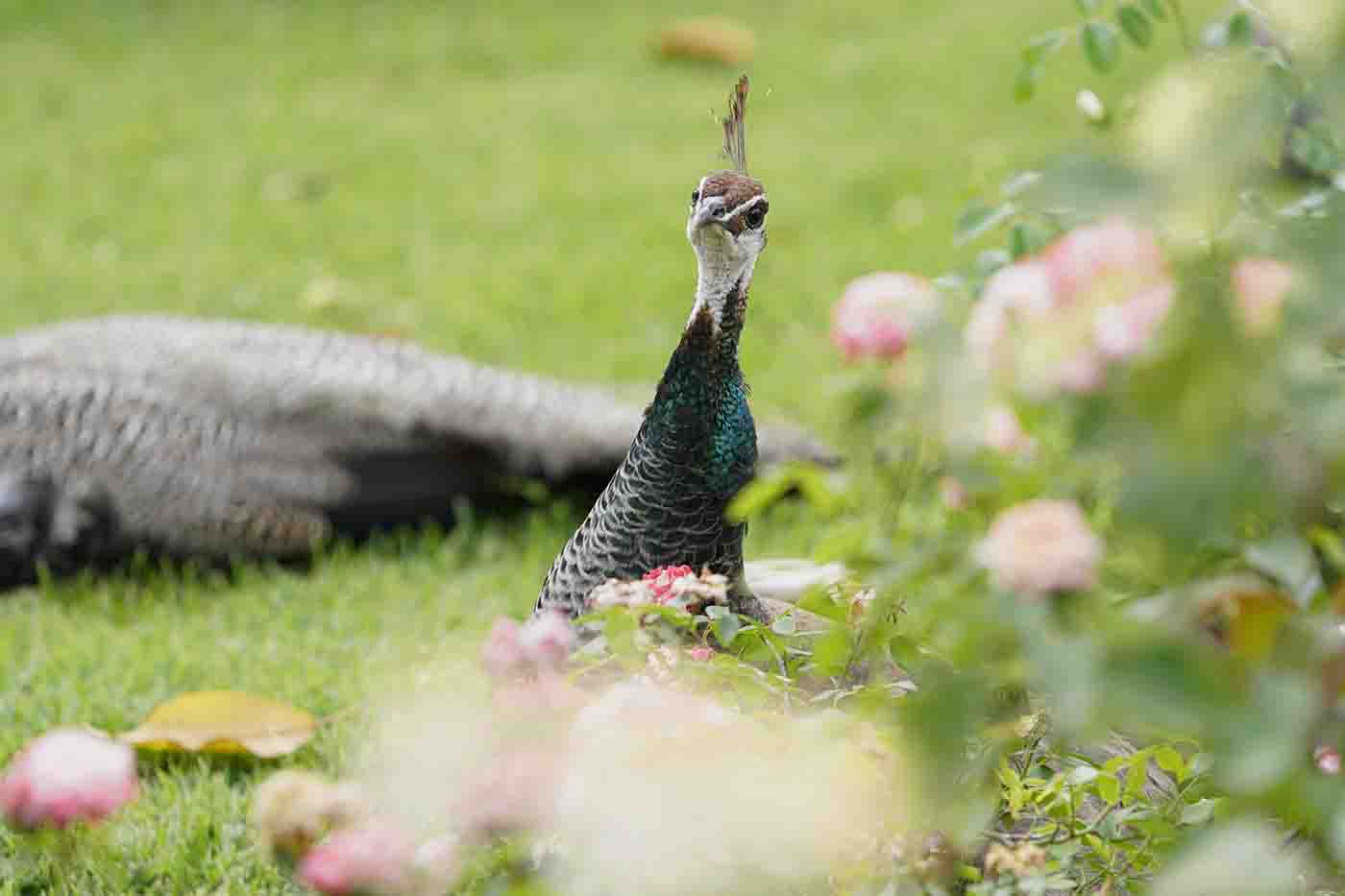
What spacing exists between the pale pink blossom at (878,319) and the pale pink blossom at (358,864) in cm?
41

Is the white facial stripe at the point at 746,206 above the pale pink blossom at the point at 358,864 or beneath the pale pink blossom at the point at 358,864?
above

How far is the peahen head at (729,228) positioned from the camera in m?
1.53

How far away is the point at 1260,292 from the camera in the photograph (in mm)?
801

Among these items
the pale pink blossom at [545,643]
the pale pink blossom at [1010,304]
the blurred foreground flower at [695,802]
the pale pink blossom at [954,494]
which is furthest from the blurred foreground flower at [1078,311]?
the pale pink blossom at [545,643]

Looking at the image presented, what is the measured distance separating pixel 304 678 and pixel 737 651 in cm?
113

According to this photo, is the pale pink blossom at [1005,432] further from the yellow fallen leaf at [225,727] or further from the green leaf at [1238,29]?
the yellow fallen leaf at [225,727]

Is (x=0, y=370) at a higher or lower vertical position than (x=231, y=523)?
higher

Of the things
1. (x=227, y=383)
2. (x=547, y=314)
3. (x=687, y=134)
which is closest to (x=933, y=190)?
(x=687, y=134)

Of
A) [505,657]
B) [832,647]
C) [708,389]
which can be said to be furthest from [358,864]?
[708,389]

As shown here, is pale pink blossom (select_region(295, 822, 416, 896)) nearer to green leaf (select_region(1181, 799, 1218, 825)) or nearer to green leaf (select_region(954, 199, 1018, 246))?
green leaf (select_region(1181, 799, 1218, 825))

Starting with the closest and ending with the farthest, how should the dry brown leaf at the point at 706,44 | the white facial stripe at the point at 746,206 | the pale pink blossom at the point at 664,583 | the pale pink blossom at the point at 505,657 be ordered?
1. the pale pink blossom at the point at 505,657
2. the pale pink blossom at the point at 664,583
3. the white facial stripe at the point at 746,206
4. the dry brown leaf at the point at 706,44

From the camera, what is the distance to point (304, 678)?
238 centimetres

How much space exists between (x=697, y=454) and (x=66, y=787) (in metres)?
0.74

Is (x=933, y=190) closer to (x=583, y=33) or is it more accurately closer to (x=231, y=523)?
(x=583, y=33)
